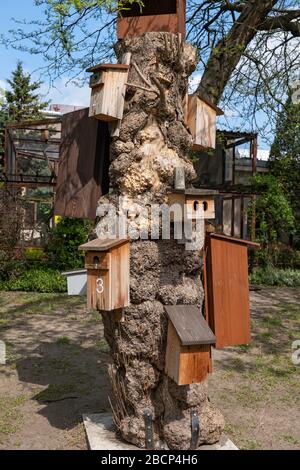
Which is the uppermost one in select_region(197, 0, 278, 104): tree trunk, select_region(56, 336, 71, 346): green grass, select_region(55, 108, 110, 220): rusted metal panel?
select_region(197, 0, 278, 104): tree trunk

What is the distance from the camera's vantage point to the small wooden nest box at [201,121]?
405 centimetres

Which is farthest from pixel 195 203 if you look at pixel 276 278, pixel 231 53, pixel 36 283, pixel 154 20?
pixel 276 278

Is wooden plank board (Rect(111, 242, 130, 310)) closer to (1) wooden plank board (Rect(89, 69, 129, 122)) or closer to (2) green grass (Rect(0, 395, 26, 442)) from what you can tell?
(1) wooden plank board (Rect(89, 69, 129, 122))

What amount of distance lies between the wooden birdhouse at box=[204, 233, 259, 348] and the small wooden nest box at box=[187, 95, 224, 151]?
2.62ft

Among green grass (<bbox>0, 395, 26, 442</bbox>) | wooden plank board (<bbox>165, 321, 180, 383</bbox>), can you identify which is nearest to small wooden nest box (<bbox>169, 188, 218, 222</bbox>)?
wooden plank board (<bbox>165, 321, 180, 383</bbox>)

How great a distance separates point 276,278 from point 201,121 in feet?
32.6

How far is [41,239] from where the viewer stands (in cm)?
1448

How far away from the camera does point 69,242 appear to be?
518 inches

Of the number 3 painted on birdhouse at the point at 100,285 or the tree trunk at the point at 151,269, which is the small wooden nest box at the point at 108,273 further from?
the tree trunk at the point at 151,269

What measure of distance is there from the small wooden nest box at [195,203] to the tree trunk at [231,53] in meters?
6.04

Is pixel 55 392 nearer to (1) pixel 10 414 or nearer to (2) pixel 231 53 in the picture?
(1) pixel 10 414

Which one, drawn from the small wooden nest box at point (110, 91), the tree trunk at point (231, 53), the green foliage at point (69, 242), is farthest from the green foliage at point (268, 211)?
the small wooden nest box at point (110, 91)

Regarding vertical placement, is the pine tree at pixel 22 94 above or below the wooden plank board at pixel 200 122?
above

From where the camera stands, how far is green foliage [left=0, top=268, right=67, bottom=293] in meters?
11.6
